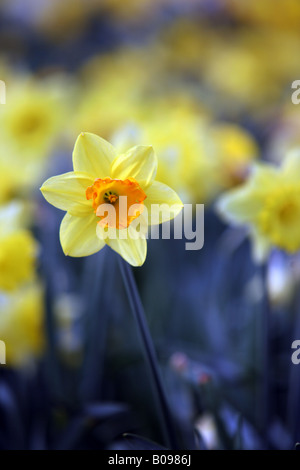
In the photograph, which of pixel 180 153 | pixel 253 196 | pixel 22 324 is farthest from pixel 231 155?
pixel 22 324

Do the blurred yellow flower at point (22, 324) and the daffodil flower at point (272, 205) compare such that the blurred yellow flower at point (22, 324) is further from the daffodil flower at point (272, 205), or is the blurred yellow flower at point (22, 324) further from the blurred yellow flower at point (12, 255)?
the daffodil flower at point (272, 205)

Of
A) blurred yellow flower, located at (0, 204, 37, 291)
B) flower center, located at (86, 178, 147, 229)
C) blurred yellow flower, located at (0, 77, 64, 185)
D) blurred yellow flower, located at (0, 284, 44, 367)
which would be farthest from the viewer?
blurred yellow flower, located at (0, 77, 64, 185)

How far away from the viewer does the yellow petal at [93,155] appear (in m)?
0.44

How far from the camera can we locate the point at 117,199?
17.5 inches

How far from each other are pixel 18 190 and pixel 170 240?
0.31 metres

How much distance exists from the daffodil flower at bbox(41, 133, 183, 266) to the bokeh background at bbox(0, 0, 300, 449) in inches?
6.9

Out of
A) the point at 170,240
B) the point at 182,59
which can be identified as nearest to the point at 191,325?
the point at 170,240

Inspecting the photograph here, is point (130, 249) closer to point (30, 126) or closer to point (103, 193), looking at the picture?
point (103, 193)

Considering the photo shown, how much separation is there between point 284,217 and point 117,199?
26 cm

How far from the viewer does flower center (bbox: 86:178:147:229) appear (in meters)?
0.44

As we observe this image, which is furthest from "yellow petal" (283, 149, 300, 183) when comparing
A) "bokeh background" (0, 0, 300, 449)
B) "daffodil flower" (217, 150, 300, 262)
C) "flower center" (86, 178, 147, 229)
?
"flower center" (86, 178, 147, 229)

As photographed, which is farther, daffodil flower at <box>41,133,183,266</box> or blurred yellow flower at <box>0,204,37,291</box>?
blurred yellow flower at <box>0,204,37,291</box>

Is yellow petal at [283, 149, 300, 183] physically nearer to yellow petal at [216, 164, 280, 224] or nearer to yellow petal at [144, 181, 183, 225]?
yellow petal at [216, 164, 280, 224]

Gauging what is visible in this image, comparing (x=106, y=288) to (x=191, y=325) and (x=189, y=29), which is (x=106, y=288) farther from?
(x=189, y=29)
